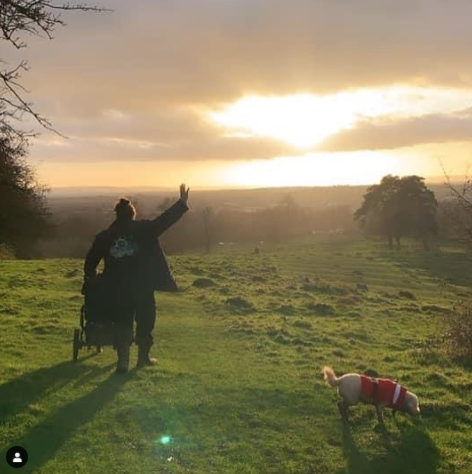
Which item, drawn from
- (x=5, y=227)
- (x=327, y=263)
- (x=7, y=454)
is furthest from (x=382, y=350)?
(x=327, y=263)

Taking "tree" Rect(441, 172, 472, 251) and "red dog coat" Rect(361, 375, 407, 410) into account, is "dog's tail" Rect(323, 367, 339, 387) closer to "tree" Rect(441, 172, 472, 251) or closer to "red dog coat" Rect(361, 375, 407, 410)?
"red dog coat" Rect(361, 375, 407, 410)

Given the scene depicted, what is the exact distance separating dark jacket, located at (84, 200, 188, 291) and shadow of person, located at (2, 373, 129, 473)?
1.80 metres

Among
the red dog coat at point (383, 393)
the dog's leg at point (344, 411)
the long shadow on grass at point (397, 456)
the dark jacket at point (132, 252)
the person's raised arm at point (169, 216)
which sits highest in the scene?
the person's raised arm at point (169, 216)

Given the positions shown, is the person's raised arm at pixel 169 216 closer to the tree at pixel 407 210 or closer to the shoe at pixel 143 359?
the shoe at pixel 143 359

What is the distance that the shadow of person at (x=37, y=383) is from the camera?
7.72m

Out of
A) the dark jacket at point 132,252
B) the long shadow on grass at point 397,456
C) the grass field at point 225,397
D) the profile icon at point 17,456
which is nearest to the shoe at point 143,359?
the grass field at point 225,397

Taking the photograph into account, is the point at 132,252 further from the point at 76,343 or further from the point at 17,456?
the point at 17,456

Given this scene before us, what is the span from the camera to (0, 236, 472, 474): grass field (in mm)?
6629

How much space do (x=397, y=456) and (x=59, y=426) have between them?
14.6ft

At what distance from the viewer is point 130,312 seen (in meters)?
9.51

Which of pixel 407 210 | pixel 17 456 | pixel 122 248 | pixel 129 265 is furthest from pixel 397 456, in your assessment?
pixel 407 210

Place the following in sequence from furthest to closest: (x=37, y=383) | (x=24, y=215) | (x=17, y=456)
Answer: (x=24, y=215) < (x=37, y=383) < (x=17, y=456)

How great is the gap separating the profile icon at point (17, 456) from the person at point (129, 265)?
3.29m

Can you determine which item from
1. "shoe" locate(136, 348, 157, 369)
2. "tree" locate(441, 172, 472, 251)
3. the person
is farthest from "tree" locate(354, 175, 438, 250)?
the person
